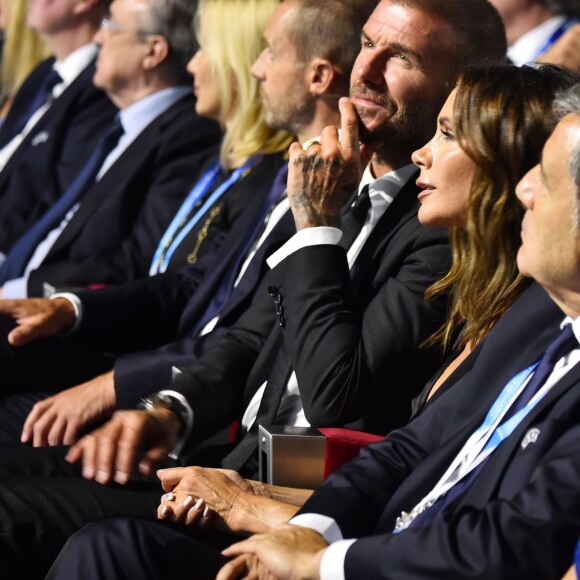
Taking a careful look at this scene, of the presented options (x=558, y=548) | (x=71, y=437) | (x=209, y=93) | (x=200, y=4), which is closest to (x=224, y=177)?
(x=209, y=93)

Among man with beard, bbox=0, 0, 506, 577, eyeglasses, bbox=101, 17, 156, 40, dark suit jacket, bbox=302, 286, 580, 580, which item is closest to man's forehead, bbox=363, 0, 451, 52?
man with beard, bbox=0, 0, 506, 577

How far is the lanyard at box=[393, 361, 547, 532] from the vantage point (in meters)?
2.02

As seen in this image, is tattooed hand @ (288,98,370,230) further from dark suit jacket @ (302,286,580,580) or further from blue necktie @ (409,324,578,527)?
blue necktie @ (409,324,578,527)

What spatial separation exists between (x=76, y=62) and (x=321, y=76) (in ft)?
7.62

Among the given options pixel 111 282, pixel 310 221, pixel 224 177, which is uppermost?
pixel 310 221

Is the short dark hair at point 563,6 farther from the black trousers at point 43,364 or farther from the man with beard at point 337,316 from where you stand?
the black trousers at point 43,364

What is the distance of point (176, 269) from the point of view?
397cm

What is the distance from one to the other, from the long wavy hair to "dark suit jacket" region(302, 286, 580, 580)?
0.15 meters

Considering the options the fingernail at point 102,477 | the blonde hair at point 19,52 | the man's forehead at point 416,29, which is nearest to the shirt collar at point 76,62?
the blonde hair at point 19,52

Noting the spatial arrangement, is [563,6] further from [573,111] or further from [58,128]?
[573,111]

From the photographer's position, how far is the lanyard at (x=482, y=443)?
2.02 metres

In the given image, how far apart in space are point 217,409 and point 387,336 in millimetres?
559

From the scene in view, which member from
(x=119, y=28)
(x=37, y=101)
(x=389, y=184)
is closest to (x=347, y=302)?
(x=389, y=184)

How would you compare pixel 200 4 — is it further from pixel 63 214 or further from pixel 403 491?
pixel 403 491
